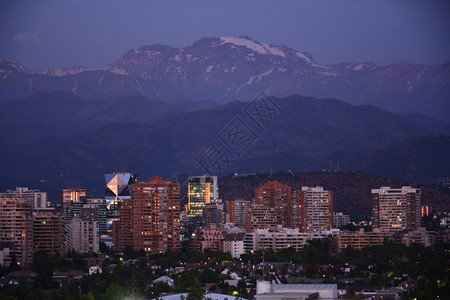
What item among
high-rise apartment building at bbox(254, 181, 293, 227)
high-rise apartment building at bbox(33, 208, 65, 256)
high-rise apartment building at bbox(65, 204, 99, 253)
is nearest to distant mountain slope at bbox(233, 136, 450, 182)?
high-rise apartment building at bbox(254, 181, 293, 227)

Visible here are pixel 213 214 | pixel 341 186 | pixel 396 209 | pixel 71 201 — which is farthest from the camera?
pixel 341 186

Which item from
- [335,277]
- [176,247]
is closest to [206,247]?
[176,247]

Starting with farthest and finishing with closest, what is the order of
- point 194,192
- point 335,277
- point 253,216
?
point 194,192 < point 253,216 < point 335,277

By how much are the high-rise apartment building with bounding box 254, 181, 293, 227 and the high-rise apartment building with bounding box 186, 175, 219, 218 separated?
65.8 ft

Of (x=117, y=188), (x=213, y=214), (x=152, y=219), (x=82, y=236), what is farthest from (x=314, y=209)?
(x=117, y=188)

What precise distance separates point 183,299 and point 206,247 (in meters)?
42.4

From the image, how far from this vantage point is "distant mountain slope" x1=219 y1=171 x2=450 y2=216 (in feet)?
424

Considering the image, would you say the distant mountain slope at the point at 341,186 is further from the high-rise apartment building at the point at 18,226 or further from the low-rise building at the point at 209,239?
the high-rise apartment building at the point at 18,226

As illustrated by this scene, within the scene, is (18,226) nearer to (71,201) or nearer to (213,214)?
(213,214)

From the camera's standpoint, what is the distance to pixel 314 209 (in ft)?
338

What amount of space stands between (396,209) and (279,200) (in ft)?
36.7

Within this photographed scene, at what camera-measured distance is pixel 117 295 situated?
42062 millimetres

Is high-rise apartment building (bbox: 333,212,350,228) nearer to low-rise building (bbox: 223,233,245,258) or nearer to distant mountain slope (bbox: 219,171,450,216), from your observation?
distant mountain slope (bbox: 219,171,450,216)

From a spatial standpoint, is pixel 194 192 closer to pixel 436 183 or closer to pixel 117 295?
pixel 436 183
